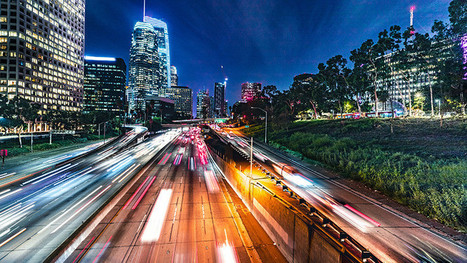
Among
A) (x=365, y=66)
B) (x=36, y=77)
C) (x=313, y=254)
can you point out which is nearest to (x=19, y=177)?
(x=313, y=254)

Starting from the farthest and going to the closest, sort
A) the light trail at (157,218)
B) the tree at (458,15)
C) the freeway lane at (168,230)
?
the tree at (458,15)
the light trail at (157,218)
the freeway lane at (168,230)

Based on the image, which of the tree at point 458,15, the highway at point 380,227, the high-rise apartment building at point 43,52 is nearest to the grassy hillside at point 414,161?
the highway at point 380,227

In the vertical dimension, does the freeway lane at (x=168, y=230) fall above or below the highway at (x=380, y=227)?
below

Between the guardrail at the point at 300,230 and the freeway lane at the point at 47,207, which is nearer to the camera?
the guardrail at the point at 300,230

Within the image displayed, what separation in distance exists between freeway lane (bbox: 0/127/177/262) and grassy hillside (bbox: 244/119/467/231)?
80.5 ft

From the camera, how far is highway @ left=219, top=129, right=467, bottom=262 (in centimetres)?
927

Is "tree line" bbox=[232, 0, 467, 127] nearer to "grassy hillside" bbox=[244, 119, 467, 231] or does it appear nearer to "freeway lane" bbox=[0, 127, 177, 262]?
"grassy hillside" bbox=[244, 119, 467, 231]

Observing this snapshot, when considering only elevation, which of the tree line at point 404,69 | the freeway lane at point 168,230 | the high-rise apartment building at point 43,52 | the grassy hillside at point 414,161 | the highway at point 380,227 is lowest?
the freeway lane at point 168,230

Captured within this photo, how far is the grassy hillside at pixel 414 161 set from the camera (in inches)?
544

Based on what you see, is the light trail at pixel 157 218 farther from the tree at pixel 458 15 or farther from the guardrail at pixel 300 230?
the tree at pixel 458 15

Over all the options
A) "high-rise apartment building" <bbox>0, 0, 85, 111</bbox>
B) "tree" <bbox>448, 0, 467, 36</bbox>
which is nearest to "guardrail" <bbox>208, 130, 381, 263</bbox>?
"tree" <bbox>448, 0, 467, 36</bbox>

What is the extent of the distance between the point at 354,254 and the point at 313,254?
1546mm

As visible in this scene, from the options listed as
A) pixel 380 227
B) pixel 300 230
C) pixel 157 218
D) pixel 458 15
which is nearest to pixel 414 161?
pixel 380 227

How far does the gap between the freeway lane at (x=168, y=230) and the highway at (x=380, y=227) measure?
18.8 feet
